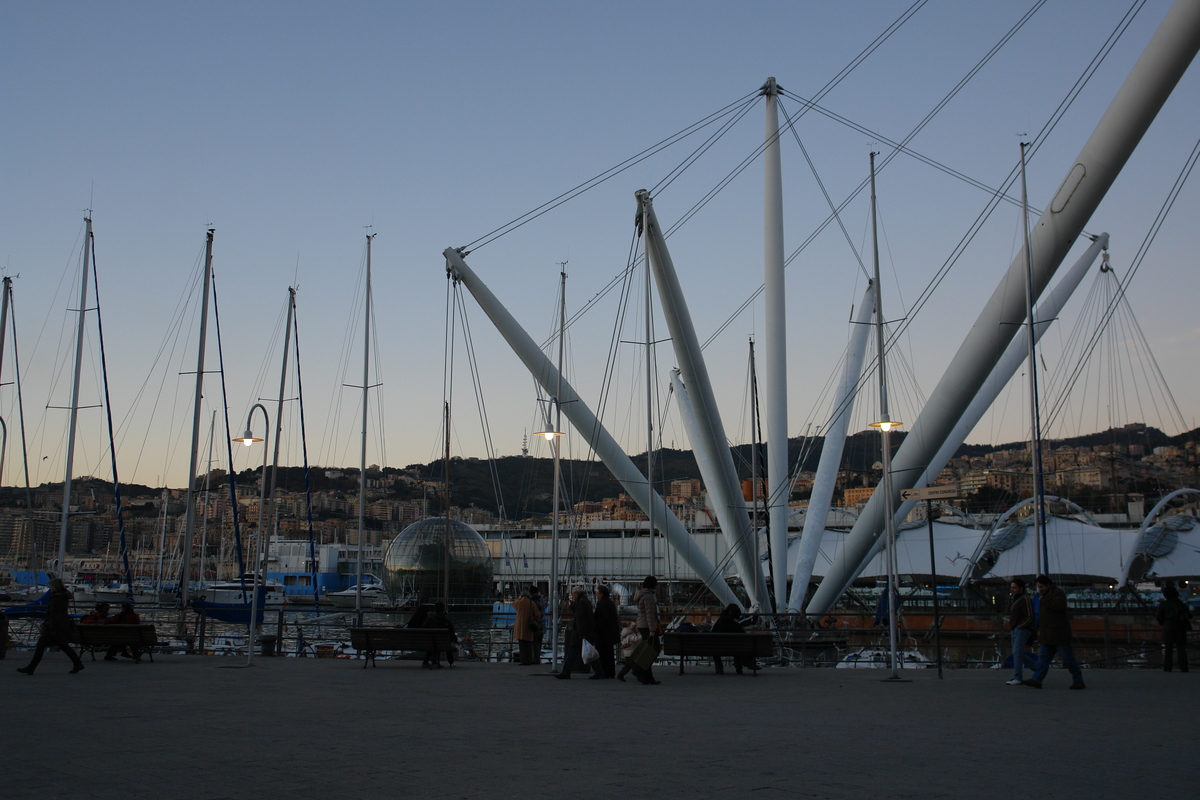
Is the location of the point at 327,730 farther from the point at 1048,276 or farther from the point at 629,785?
Answer: the point at 1048,276

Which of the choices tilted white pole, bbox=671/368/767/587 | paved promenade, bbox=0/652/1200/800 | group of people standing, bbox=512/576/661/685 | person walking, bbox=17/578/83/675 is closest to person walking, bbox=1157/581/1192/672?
paved promenade, bbox=0/652/1200/800

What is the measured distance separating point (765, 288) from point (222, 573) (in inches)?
4607

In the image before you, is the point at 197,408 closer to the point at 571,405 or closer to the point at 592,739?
the point at 571,405

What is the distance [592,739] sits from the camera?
7605mm

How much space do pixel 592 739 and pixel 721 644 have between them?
23.9ft

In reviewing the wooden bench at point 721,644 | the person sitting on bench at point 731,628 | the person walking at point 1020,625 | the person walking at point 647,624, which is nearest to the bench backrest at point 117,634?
the person walking at point 647,624

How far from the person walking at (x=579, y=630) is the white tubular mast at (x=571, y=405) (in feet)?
28.5

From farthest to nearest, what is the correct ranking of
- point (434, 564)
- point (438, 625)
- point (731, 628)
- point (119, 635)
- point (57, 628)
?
point (434, 564)
point (438, 625)
point (119, 635)
point (731, 628)
point (57, 628)

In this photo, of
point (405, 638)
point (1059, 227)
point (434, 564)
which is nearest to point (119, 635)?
point (405, 638)

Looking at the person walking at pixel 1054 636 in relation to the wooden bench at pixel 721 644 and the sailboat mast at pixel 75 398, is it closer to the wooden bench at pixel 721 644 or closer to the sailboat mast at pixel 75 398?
the wooden bench at pixel 721 644

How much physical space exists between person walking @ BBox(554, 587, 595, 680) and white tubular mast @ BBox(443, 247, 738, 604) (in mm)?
8695

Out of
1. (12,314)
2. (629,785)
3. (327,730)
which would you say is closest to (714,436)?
(327,730)

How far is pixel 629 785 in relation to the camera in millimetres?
5617

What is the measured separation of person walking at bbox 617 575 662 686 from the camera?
13.5 metres
